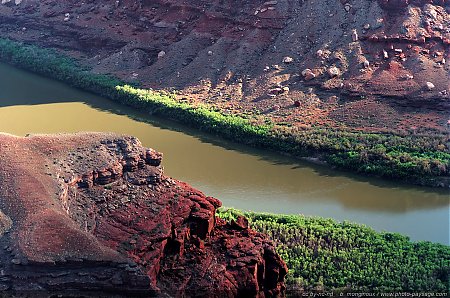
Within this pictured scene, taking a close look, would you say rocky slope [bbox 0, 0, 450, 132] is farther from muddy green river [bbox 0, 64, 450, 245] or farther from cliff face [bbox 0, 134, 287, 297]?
cliff face [bbox 0, 134, 287, 297]

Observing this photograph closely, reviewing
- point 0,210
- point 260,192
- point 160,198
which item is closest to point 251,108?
point 260,192

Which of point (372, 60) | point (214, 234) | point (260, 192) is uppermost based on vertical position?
point (372, 60)

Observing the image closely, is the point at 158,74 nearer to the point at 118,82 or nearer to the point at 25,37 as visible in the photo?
the point at 118,82

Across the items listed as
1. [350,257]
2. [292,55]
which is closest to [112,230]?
[350,257]

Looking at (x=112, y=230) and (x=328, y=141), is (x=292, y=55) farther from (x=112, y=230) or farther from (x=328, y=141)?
(x=112, y=230)

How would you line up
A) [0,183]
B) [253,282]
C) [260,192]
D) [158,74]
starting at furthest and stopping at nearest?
[158,74]
[260,192]
[0,183]
[253,282]

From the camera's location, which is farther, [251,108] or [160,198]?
[251,108]

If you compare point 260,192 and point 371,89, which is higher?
point 371,89
